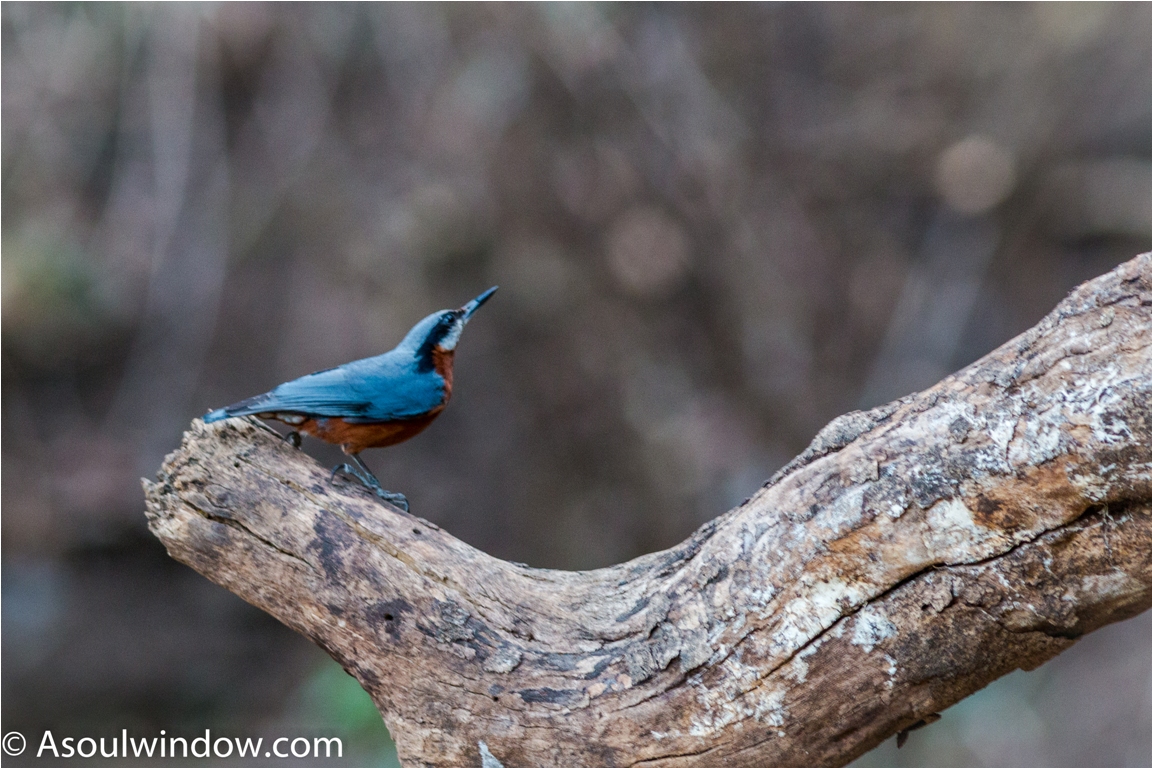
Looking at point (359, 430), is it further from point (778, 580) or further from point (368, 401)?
point (778, 580)

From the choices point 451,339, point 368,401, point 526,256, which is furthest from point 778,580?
point 526,256

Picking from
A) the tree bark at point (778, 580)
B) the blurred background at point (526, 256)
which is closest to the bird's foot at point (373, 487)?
the tree bark at point (778, 580)

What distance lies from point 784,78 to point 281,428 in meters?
5.13

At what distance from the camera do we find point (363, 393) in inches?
130

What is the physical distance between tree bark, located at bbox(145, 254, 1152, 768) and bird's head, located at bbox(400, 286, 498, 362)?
87 cm

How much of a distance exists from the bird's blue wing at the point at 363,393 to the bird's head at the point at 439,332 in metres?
0.12

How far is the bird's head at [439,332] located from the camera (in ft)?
12.0

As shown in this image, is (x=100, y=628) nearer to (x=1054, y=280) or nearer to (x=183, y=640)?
(x=183, y=640)

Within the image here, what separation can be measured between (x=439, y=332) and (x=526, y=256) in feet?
11.8

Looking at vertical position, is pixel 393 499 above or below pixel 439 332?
below

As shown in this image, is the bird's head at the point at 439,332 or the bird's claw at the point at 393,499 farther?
the bird's head at the point at 439,332

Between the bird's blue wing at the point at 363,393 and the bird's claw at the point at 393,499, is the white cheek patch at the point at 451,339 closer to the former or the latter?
the bird's blue wing at the point at 363,393

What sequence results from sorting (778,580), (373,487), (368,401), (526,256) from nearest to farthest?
(778,580)
(373,487)
(368,401)
(526,256)

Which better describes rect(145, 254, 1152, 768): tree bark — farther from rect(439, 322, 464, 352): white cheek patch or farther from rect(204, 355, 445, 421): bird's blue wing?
rect(439, 322, 464, 352): white cheek patch
